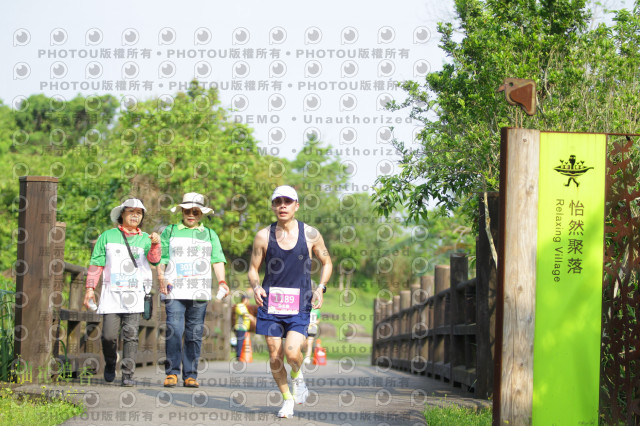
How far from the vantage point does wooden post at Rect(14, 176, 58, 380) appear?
7879 millimetres

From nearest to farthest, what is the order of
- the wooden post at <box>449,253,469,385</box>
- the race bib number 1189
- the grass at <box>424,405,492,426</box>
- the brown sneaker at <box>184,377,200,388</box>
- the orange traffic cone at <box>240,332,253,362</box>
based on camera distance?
the grass at <box>424,405,492,426</box> → the race bib number 1189 → the brown sneaker at <box>184,377,200,388</box> → the wooden post at <box>449,253,469,385</box> → the orange traffic cone at <box>240,332,253,362</box>

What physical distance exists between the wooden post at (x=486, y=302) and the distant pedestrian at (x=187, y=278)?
2.41m

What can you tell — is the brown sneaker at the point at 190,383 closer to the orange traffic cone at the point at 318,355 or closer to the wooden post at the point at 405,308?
the wooden post at the point at 405,308

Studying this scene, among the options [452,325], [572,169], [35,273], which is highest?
[572,169]

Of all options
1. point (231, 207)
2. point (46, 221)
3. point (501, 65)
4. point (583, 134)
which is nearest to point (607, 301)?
point (583, 134)

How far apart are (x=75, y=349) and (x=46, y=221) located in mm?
1959

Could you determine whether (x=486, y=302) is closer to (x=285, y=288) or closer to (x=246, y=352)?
(x=285, y=288)

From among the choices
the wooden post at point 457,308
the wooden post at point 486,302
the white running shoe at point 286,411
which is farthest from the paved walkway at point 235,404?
the wooden post at point 457,308

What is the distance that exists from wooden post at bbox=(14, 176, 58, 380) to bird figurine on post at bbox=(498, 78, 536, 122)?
14.7 feet

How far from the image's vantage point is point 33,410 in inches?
239

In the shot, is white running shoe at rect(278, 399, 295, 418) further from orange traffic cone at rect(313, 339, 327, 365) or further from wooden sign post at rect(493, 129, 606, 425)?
orange traffic cone at rect(313, 339, 327, 365)

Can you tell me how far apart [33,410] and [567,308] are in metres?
3.57

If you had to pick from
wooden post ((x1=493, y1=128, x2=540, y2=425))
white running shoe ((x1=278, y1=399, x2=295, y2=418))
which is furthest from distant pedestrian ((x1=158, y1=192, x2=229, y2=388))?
wooden post ((x1=493, y1=128, x2=540, y2=425))

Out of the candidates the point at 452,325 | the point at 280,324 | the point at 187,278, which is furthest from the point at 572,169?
the point at 452,325
